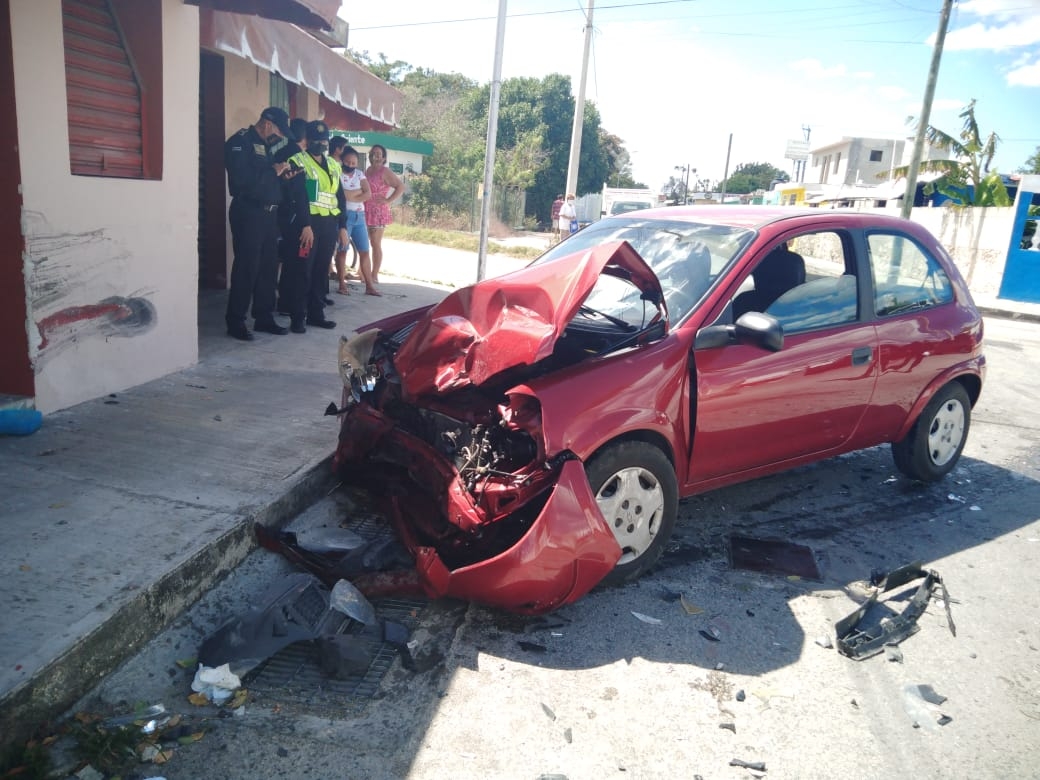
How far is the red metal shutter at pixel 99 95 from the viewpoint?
492cm

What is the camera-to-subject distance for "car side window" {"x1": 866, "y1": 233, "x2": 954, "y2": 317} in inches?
189

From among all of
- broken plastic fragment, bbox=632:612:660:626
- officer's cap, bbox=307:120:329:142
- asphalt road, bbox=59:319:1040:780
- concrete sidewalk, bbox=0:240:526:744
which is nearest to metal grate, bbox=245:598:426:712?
asphalt road, bbox=59:319:1040:780

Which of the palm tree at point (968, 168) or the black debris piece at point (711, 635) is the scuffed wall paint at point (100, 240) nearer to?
the black debris piece at point (711, 635)

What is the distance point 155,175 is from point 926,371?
17.7 feet

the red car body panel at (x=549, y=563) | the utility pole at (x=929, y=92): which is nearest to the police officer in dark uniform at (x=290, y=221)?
the red car body panel at (x=549, y=563)

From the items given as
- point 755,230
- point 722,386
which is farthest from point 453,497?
point 755,230

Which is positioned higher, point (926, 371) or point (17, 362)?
point (926, 371)

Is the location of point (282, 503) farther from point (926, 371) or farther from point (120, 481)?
point (926, 371)

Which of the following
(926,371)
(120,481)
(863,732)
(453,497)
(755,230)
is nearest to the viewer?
(863,732)

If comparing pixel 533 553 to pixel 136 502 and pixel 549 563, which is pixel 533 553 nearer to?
pixel 549 563

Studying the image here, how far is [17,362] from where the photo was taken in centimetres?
462

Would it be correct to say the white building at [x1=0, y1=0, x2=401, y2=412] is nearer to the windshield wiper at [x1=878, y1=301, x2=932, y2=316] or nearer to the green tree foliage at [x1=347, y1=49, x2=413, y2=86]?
the windshield wiper at [x1=878, y1=301, x2=932, y2=316]

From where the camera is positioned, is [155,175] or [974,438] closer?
[155,175]

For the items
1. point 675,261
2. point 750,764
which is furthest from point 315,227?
point 750,764
